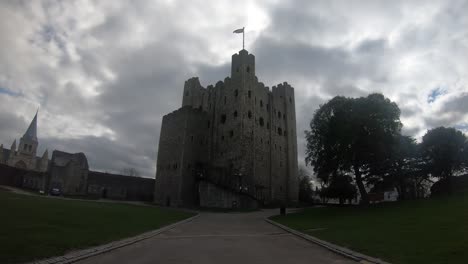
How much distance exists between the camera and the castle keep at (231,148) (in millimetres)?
47031

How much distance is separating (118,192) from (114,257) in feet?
176

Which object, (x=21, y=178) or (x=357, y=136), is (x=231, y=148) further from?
(x=21, y=178)

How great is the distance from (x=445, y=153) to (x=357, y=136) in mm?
16918

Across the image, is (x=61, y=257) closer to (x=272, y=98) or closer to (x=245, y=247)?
(x=245, y=247)

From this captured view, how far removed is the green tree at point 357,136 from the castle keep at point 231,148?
A: 1649 cm

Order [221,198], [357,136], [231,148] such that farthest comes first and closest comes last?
[231,148] < [221,198] < [357,136]

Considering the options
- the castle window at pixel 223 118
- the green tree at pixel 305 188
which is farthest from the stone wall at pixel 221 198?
the green tree at pixel 305 188

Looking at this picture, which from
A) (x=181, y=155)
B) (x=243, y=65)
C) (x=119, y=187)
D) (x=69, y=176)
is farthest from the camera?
(x=119, y=187)

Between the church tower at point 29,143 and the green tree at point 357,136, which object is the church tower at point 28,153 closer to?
the church tower at point 29,143

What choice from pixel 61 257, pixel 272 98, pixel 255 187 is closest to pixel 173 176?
pixel 255 187

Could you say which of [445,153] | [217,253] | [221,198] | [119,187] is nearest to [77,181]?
[119,187]

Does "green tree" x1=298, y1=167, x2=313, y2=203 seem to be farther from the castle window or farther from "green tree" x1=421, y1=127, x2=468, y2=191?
"green tree" x1=421, y1=127, x2=468, y2=191

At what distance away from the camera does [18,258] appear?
629 cm

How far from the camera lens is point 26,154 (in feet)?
288
